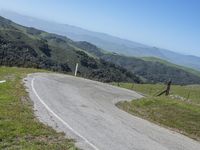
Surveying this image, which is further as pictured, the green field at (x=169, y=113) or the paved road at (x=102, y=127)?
the green field at (x=169, y=113)

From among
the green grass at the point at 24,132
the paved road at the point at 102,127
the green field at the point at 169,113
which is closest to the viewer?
the green grass at the point at 24,132

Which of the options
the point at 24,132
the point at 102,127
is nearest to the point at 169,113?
the point at 102,127

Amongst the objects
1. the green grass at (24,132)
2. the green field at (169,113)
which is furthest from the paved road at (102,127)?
the green field at (169,113)

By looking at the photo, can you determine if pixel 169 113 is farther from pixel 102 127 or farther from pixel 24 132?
pixel 24 132

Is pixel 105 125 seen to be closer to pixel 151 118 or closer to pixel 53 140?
pixel 53 140

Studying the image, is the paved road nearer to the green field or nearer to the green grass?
the green grass

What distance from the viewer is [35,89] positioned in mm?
26031

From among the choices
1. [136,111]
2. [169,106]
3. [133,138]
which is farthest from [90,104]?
[133,138]

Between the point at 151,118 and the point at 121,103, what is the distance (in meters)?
4.42

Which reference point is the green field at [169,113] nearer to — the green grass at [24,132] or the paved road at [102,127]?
the paved road at [102,127]

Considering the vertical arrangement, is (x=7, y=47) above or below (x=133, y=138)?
below

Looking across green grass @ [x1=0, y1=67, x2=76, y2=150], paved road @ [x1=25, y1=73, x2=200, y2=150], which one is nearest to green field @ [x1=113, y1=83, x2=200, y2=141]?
paved road @ [x1=25, y1=73, x2=200, y2=150]

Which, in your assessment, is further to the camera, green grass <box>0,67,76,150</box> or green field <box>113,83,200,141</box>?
green field <box>113,83,200,141</box>

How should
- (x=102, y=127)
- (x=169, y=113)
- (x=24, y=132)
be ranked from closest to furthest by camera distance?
(x=24, y=132) < (x=102, y=127) < (x=169, y=113)
